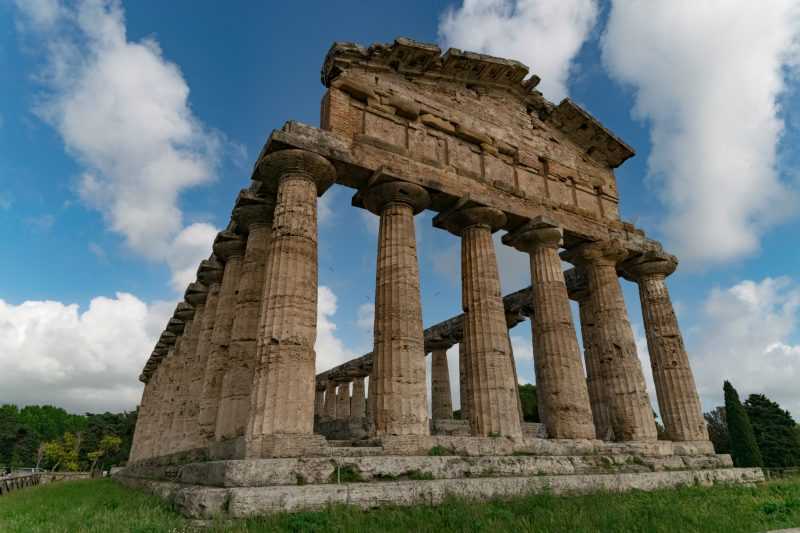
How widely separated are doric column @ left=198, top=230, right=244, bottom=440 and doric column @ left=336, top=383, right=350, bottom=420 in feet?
66.1

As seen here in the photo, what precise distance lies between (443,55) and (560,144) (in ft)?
21.5

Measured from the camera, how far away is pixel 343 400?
35.5 m

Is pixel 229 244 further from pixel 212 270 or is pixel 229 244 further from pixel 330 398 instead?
pixel 330 398

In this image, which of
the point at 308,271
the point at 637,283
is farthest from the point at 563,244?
the point at 308,271

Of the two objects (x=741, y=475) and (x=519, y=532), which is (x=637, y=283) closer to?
(x=741, y=475)

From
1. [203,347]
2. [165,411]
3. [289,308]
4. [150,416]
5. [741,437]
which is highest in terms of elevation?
[203,347]

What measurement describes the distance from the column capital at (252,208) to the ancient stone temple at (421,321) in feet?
0.22

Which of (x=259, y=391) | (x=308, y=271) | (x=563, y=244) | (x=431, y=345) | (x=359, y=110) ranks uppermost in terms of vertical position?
(x=359, y=110)

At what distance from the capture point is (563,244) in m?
18.2

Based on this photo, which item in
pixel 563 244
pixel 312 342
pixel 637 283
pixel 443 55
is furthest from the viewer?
pixel 637 283

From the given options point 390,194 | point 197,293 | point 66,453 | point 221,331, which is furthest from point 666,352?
point 66,453

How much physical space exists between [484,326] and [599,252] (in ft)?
23.2

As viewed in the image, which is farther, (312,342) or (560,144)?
(560,144)

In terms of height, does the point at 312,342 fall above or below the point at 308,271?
below
